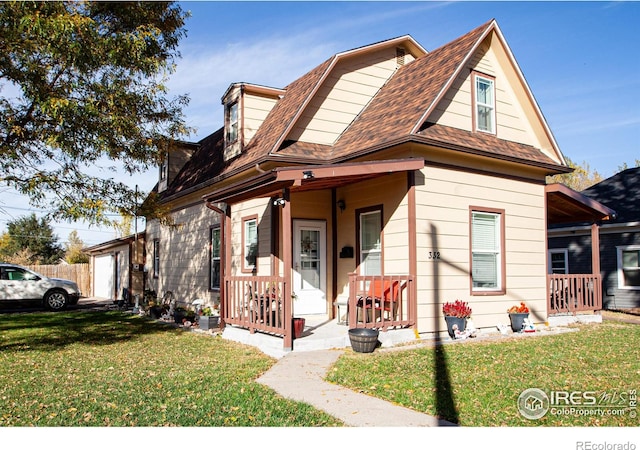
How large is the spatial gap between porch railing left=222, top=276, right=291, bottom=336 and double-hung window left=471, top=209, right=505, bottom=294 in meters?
4.03

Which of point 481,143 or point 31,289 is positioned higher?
point 481,143

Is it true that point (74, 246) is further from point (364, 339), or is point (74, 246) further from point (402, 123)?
point (364, 339)

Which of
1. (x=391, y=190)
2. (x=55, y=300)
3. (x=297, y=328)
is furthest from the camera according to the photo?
(x=55, y=300)

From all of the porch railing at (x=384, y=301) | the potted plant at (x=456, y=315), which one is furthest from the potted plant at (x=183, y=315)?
the potted plant at (x=456, y=315)

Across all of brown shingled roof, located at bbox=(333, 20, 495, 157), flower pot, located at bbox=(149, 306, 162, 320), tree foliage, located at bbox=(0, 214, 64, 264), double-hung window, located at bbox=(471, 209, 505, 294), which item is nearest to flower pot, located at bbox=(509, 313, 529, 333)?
double-hung window, located at bbox=(471, 209, 505, 294)

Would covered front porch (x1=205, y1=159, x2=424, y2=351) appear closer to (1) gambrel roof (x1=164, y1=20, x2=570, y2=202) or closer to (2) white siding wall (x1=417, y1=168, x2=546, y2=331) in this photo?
(2) white siding wall (x1=417, y1=168, x2=546, y2=331)

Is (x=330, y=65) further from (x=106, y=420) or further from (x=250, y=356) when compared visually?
(x=106, y=420)

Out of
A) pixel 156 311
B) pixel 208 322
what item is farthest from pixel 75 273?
pixel 208 322

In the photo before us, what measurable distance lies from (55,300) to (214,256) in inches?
311

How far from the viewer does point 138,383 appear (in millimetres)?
6559

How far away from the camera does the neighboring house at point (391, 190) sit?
960 centimetres

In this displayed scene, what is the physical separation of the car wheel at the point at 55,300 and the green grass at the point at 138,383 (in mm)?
7657

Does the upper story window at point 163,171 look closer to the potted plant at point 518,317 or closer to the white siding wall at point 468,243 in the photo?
the white siding wall at point 468,243

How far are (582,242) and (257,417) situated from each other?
16.9m
